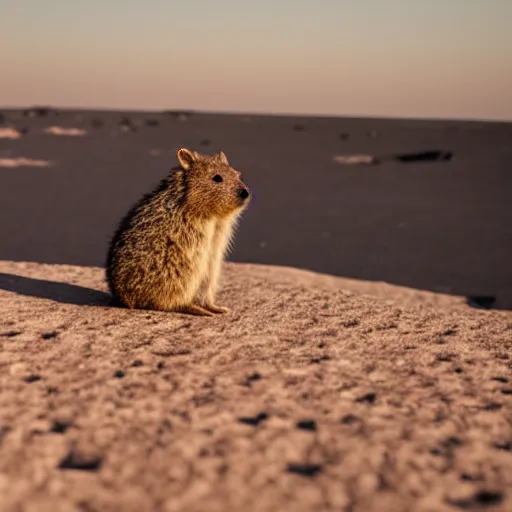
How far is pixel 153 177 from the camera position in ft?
79.9

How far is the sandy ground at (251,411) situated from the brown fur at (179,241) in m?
0.18

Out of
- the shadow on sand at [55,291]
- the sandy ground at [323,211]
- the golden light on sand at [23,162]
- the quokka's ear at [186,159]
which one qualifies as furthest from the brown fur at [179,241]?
the golden light on sand at [23,162]

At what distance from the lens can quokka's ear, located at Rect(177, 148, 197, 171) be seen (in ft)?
15.0

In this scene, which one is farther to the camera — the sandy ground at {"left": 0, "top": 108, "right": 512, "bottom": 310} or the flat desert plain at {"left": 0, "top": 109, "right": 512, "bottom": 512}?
the sandy ground at {"left": 0, "top": 108, "right": 512, "bottom": 310}

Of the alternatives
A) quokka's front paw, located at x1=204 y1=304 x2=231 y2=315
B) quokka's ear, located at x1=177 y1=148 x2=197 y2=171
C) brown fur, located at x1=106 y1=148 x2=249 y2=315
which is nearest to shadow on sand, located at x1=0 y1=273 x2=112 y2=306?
brown fur, located at x1=106 y1=148 x2=249 y2=315

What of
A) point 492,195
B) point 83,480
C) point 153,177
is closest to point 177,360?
point 83,480

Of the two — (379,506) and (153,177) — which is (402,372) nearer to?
(379,506)

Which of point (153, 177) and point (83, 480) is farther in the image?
point (153, 177)

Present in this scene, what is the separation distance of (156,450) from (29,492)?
44cm

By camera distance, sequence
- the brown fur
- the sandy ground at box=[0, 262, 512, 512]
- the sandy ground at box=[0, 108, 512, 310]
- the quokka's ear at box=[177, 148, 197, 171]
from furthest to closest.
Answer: the sandy ground at box=[0, 108, 512, 310] → the quokka's ear at box=[177, 148, 197, 171] → the brown fur → the sandy ground at box=[0, 262, 512, 512]

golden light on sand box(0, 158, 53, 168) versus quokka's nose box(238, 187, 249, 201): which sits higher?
quokka's nose box(238, 187, 249, 201)

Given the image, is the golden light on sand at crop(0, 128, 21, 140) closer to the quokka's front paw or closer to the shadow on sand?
the shadow on sand

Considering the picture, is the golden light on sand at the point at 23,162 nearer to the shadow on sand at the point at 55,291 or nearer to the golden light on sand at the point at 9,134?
the golden light on sand at the point at 9,134

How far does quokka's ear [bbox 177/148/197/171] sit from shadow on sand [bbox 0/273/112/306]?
1123 millimetres
